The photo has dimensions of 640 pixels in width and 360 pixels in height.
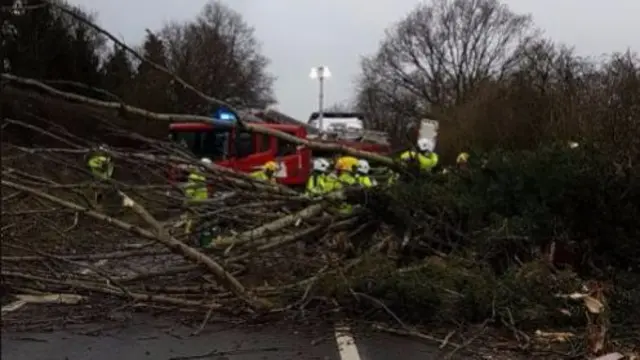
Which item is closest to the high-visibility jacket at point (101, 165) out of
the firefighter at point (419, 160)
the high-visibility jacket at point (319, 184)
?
the high-visibility jacket at point (319, 184)

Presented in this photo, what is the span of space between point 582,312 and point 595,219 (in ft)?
5.57

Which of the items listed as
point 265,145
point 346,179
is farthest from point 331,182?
point 265,145

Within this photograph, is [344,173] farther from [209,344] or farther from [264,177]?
[209,344]

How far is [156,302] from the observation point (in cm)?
780

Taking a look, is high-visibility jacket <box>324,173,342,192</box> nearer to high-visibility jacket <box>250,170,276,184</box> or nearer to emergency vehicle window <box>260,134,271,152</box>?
high-visibility jacket <box>250,170,276,184</box>

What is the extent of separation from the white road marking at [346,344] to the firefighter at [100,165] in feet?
7.60

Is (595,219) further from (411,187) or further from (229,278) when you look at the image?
(229,278)

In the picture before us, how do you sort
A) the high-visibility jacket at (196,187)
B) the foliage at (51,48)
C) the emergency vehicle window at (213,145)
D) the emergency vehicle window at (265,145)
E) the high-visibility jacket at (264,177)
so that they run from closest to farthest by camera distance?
the foliage at (51,48)
the high-visibility jacket at (196,187)
the high-visibility jacket at (264,177)
the emergency vehicle window at (213,145)
the emergency vehicle window at (265,145)

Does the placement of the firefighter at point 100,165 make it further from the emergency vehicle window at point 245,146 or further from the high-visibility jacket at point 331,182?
the emergency vehicle window at point 245,146

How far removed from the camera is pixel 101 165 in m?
8.03

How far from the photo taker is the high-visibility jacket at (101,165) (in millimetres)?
7902

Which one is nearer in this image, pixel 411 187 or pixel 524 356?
pixel 524 356

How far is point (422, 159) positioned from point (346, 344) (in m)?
4.77

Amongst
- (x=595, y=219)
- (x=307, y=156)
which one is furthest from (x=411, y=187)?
(x=307, y=156)
